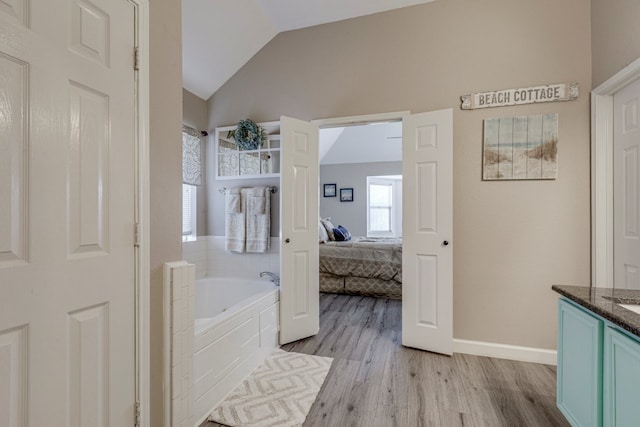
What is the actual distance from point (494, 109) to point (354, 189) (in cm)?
505

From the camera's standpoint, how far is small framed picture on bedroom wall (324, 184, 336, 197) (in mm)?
7574

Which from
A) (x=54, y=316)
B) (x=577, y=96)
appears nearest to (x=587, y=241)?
(x=577, y=96)

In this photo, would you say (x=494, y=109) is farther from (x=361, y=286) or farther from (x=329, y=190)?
(x=329, y=190)

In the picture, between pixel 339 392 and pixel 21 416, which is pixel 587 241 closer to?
pixel 339 392

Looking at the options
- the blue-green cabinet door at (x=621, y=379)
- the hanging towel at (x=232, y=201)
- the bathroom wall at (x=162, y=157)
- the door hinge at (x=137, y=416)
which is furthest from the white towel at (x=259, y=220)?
the blue-green cabinet door at (x=621, y=379)

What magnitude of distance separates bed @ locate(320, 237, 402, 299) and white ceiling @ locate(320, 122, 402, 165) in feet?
8.93

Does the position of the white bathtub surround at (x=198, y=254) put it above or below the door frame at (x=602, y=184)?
below

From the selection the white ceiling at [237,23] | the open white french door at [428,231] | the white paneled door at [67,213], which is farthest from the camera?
the white ceiling at [237,23]

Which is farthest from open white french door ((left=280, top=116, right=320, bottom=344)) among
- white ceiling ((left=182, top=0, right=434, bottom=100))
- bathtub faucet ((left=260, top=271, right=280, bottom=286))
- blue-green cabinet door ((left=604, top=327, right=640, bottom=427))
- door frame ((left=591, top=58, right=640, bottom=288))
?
door frame ((left=591, top=58, right=640, bottom=288))

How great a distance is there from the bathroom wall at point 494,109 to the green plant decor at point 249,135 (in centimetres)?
83

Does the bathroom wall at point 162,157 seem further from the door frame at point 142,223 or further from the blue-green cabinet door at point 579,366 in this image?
the blue-green cabinet door at point 579,366

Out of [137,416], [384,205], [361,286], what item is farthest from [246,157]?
[384,205]

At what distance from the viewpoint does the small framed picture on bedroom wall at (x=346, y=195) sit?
746cm

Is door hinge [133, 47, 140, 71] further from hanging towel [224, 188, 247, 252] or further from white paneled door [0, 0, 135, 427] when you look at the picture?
hanging towel [224, 188, 247, 252]
